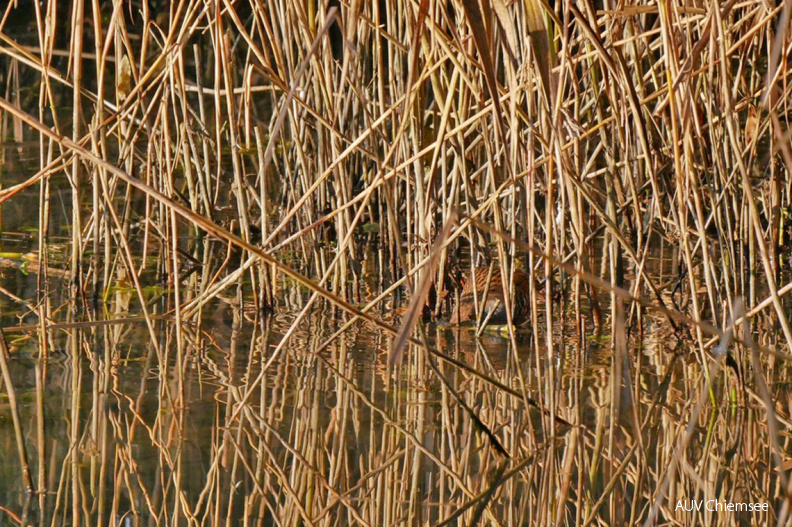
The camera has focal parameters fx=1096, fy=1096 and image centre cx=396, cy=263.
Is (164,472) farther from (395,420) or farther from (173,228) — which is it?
(173,228)

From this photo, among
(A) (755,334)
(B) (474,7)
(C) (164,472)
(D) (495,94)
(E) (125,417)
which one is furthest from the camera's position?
(A) (755,334)

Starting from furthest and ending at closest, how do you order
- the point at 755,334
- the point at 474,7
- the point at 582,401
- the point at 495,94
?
the point at 755,334 → the point at 582,401 → the point at 495,94 → the point at 474,7

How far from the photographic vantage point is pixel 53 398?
5.92 feet

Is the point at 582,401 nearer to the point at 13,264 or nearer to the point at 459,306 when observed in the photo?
the point at 459,306

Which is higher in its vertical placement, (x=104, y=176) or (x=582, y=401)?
(x=104, y=176)

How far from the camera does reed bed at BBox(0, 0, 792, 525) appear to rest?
1458 millimetres

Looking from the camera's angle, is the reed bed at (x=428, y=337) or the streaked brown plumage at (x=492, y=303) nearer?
the reed bed at (x=428, y=337)

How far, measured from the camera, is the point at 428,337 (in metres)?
2.24

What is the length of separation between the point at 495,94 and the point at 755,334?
3.65 feet

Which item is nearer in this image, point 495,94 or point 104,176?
point 495,94

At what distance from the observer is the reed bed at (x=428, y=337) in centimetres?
146

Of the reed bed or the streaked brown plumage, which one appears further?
the streaked brown plumage

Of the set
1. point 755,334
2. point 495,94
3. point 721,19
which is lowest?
point 755,334

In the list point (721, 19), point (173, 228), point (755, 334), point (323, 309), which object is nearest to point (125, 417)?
point (173, 228)
